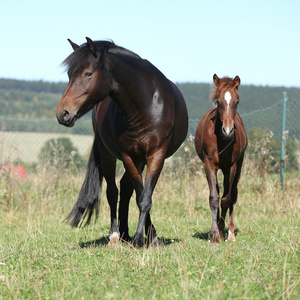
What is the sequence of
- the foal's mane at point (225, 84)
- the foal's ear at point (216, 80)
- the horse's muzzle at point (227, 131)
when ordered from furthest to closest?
1. the foal's ear at point (216, 80)
2. the foal's mane at point (225, 84)
3. the horse's muzzle at point (227, 131)

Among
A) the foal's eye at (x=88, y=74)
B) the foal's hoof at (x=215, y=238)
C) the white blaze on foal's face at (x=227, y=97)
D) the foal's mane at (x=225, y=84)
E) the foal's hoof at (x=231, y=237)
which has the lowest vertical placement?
the foal's hoof at (x=231, y=237)

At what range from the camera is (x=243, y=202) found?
9078 mm

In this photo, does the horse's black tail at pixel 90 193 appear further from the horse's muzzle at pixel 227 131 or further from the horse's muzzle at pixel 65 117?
the horse's muzzle at pixel 65 117

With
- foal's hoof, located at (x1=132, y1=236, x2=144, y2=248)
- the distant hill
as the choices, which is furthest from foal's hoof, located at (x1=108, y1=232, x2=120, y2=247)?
the distant hill

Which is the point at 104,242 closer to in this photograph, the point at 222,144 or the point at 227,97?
the point at 222,144

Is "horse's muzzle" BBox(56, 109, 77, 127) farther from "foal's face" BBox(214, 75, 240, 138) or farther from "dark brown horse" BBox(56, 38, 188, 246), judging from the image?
"foal's face" BBox(214, 75, 240, 138)

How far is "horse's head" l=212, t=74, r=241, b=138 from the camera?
5.96 metres

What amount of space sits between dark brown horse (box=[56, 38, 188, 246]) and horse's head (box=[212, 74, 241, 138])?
1.78 feet

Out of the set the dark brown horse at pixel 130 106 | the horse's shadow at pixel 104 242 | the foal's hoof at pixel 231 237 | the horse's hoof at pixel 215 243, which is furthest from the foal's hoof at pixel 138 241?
the foal's hoof at pixel 231 237

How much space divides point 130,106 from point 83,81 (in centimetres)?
68

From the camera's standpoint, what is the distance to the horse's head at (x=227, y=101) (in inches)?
235

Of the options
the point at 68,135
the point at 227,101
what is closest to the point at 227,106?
the point at 227,101

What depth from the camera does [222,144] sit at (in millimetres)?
6539

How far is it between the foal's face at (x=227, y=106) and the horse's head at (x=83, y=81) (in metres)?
1.72
